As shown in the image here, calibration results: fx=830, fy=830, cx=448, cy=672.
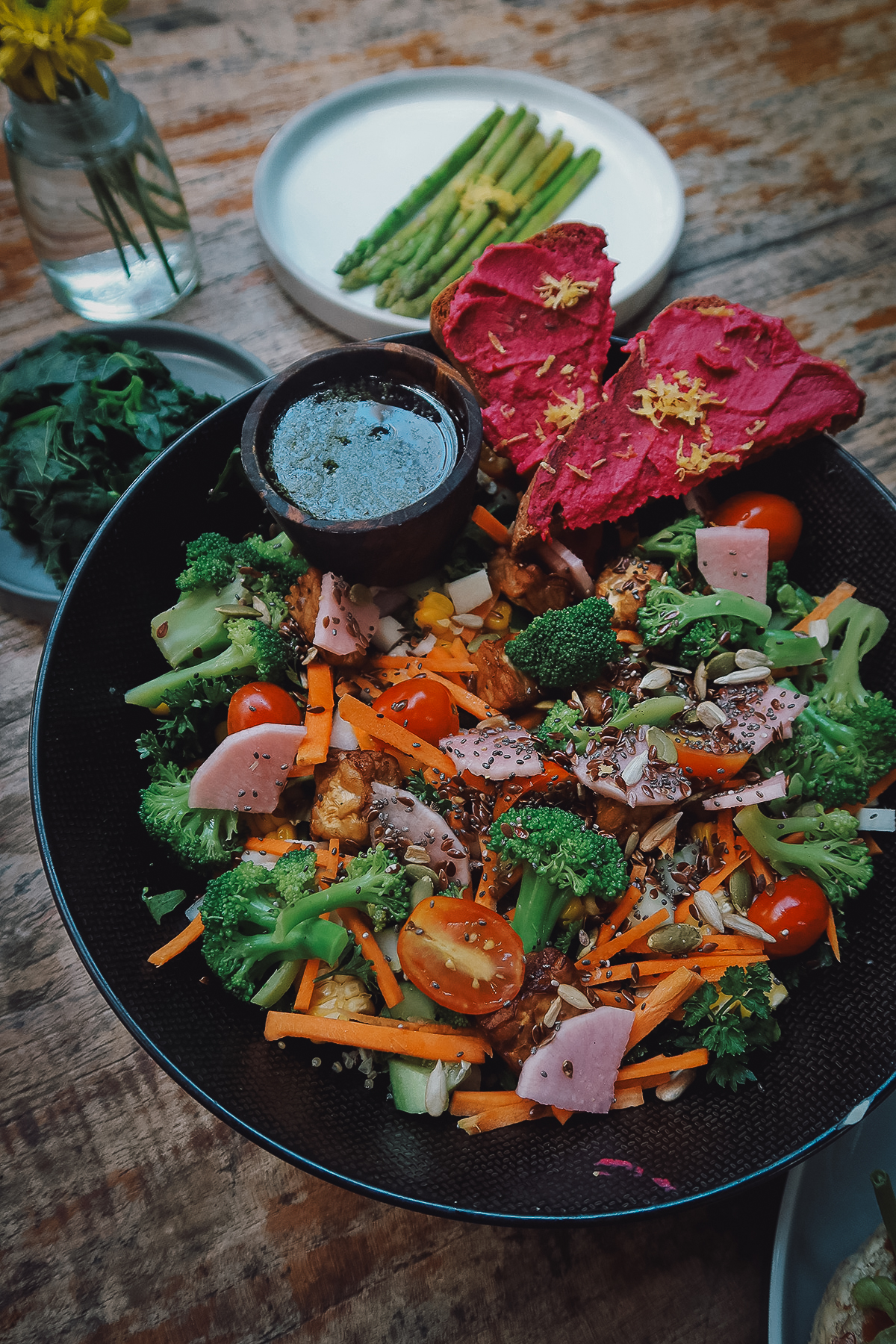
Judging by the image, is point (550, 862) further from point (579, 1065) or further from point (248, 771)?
point (248, 771)

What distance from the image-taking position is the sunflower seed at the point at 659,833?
6.86 ft

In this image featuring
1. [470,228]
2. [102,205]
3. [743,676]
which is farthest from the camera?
[470,228]

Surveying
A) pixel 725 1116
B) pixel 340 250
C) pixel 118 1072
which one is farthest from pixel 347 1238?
pixel 340 250

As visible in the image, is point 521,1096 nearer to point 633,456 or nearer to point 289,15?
point 633,456

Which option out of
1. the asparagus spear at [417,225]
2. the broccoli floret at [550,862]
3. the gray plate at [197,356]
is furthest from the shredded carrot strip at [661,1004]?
the asparagus spear at [417,225]

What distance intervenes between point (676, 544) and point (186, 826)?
5.07ft

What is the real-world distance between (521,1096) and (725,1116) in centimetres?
Answer: 46

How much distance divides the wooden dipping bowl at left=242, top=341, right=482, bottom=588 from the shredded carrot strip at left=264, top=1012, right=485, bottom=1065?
1103 mm

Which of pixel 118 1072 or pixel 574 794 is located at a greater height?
pixel 574 794

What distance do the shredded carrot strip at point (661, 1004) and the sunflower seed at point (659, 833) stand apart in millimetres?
309

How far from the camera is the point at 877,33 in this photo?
429cm

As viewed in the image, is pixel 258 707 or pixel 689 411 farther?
pixel 689 411

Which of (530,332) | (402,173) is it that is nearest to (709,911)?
(530,332)

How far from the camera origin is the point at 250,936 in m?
1.95
